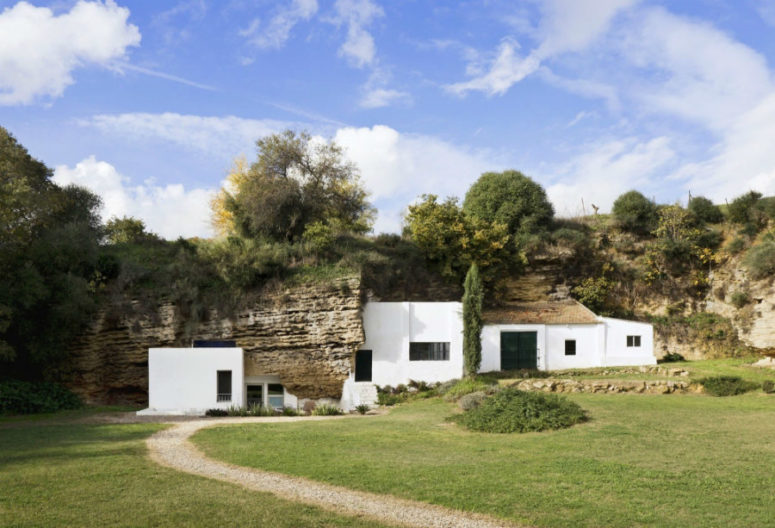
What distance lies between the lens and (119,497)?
8.68 metres

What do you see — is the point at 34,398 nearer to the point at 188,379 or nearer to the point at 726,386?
the point at 188,379

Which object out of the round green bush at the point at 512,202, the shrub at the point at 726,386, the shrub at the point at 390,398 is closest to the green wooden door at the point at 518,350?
the shrub at the point at 390,398

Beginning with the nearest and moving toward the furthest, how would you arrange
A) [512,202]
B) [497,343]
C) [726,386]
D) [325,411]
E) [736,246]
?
1. [726,386]
2. [325,411]
3. [497,343]
4. [736,246]
5. [512,202]

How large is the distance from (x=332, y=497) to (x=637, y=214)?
100ft

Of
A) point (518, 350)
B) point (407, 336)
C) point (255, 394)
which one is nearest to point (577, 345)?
point (518, 350)

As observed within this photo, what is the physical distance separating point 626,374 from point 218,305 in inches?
703

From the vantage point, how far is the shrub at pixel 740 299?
29766 millimetres

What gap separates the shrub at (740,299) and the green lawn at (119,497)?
2922cm

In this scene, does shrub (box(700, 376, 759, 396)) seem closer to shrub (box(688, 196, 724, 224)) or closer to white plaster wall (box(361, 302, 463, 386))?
white plaster wall (box(361, 302, 463, 386))

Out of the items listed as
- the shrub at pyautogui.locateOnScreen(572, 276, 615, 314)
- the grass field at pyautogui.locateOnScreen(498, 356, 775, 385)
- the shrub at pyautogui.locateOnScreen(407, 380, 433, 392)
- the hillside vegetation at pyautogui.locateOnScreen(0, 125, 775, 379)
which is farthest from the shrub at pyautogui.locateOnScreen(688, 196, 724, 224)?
the shrub at pyautogui.locateOnScreen(407, 380, 433, 392)

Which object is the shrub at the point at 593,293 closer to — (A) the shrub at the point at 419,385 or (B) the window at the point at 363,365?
(A) the shrub at the point at 419,385

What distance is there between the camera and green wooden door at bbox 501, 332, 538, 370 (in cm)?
2633

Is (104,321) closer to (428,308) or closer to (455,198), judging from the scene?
(428,308)

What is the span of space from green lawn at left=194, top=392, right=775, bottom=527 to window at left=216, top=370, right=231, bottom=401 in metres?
6.98
